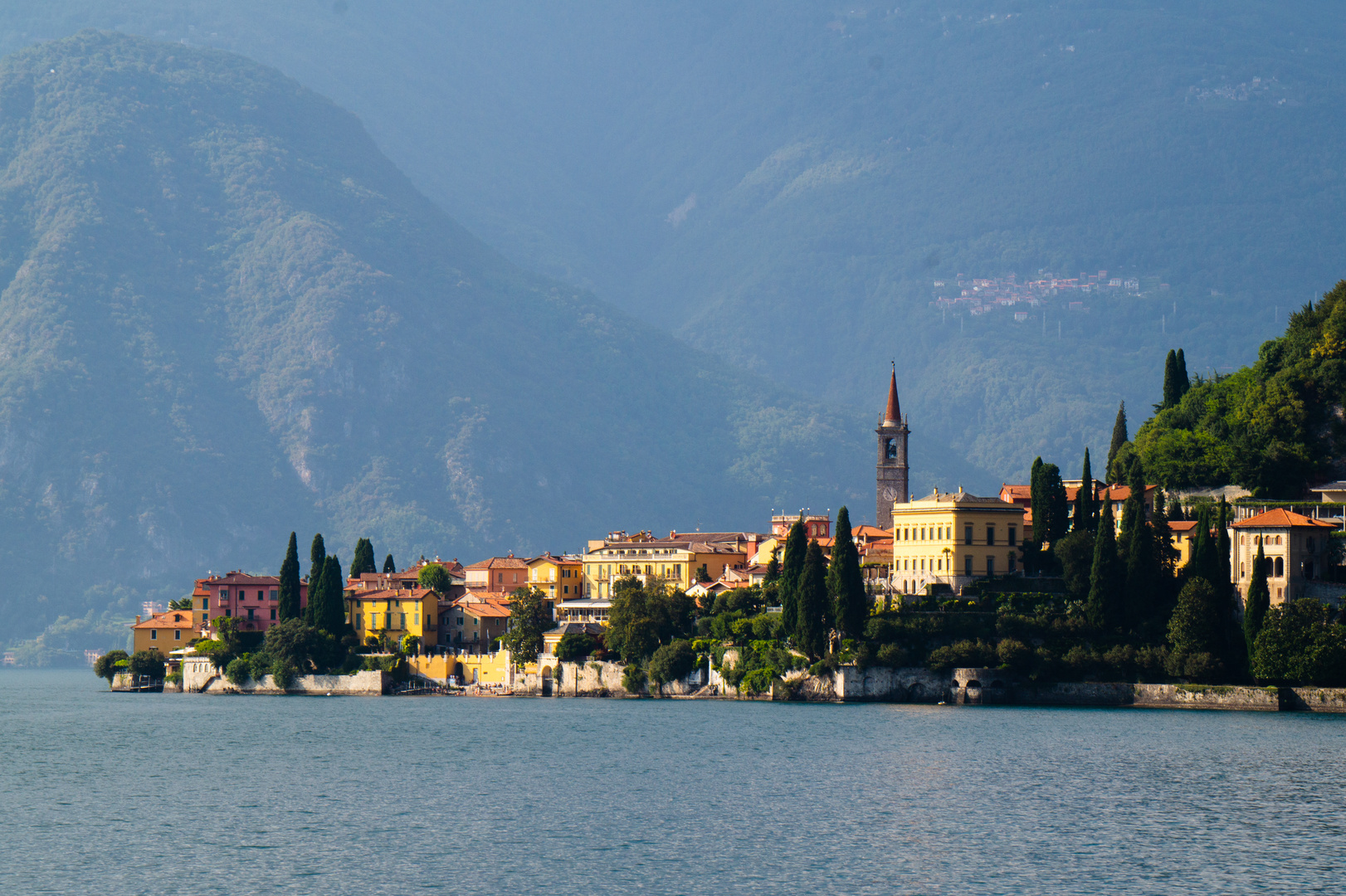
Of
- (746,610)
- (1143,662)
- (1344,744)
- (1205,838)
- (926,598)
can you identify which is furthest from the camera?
(746,610)

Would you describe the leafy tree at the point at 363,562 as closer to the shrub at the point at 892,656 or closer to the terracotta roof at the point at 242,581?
the terracotta roof at the point at 242,581

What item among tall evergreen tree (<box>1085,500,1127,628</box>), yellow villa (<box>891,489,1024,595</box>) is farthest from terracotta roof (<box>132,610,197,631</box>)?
tall evergreen tree (<box>1085,500,1127,628</box>)

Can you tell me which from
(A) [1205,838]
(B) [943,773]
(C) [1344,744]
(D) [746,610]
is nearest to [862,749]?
(B) [943,773]

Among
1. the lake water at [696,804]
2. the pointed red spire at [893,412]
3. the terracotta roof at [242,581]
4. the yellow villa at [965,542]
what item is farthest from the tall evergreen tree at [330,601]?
the pointed red spire at [893,412]

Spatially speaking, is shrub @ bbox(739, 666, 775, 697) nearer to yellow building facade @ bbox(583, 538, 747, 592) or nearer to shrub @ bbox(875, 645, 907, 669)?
shrub @ bbox(875, 645, 907, 669)

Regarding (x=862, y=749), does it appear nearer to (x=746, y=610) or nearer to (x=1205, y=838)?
(x=1205, y=838)

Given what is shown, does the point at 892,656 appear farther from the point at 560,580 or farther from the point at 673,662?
the point at 560,580

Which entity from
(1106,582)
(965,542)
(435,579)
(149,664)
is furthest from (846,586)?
(149,664)
